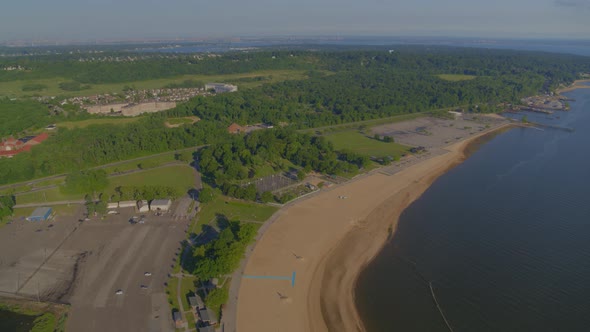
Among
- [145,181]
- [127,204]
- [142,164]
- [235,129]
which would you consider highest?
[235,129]

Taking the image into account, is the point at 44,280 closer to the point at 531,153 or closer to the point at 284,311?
the point at 284,311

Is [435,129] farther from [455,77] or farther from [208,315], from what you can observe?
[455,77]

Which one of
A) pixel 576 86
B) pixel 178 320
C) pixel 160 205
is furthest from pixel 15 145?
pixel 576 86

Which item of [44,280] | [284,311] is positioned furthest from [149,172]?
[284,311]

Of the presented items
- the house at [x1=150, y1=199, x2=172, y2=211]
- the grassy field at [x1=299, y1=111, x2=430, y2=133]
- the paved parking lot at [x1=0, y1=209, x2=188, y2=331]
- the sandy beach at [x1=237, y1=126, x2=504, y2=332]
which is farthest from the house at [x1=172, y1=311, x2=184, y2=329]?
the grassy field at [x1=299, y1=111, x2=430, y2=133]

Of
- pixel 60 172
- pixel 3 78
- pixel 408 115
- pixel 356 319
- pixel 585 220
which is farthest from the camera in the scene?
pixel 3 78

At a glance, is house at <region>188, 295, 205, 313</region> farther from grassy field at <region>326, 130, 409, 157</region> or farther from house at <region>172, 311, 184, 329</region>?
grassy field at <region>326, 130, 409, 157</region>
